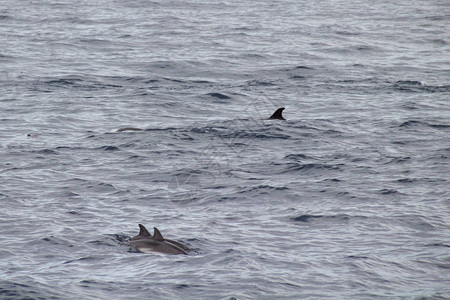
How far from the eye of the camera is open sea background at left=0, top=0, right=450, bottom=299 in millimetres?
12820

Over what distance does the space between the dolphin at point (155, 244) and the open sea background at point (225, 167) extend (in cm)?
16

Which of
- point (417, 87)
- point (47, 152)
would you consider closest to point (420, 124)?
point (417, 87)

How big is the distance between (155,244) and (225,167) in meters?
6.13

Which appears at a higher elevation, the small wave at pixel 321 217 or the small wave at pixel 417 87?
the small wave at pixel 321 217

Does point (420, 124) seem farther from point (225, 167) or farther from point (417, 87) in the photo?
point (225, 167)

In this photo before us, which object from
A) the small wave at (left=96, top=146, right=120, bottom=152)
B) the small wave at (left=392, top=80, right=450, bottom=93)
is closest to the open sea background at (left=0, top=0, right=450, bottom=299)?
the small wave at (left=96, top=146, right=120, bottom=152)

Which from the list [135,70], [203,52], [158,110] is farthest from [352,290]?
[203,52]

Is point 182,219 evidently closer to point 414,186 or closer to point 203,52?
point 414,186

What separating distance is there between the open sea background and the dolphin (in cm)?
16

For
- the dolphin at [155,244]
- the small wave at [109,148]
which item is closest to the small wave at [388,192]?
the dolphin at [155,244]

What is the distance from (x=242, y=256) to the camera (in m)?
13.6

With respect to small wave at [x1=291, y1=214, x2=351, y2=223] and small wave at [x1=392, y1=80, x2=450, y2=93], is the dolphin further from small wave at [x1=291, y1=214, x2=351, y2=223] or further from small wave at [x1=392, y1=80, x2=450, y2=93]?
small wave at [x1=392, y1=80, x2=450, y2=93]

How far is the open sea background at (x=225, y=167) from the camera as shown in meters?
12.8

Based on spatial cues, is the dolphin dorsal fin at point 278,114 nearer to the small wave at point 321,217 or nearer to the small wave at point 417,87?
the small wave at point 417,87
